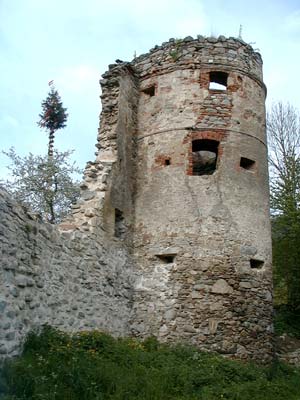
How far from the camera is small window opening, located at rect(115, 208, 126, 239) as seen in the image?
1080cm

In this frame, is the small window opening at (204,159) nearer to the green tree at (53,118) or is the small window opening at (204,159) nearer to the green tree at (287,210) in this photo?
the green tree at (287,210)

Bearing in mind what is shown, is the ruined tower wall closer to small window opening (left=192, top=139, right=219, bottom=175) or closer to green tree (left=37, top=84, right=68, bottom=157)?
small window opening (left=192, top=139, right=219, bottom=175)

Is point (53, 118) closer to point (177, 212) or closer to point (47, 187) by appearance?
point (47, 187)

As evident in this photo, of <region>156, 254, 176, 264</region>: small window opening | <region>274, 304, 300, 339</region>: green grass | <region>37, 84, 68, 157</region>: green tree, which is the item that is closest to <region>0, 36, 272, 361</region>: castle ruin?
<region>156, 254, 176, 264</region>: small window opening

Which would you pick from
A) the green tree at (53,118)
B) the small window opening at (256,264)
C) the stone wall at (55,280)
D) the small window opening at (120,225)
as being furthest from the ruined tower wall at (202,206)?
the green tree at (53,118)

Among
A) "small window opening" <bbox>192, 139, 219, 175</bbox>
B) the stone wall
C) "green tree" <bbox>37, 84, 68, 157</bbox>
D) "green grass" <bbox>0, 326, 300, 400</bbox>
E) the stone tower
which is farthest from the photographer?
"green tree" <bbox>37, 84, 68, 157</bbox>

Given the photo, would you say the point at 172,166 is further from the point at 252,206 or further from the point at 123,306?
the point at 123,306

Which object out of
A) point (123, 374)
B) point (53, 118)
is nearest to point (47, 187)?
point (53, 118)

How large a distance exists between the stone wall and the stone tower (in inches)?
16.4

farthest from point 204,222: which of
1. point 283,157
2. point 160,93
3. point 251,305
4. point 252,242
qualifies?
point 283,157

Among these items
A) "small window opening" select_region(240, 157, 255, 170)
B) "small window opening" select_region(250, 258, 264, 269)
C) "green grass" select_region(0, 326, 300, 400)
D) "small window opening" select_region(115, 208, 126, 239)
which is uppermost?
"small window opening" select_region(240, 157, 255, 170)

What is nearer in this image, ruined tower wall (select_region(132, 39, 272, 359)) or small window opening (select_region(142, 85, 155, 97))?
ruined tower wall (select_region(132, 39, 272, 359))

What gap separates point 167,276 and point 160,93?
13.5 feet

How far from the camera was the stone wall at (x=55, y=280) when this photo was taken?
6.99m
